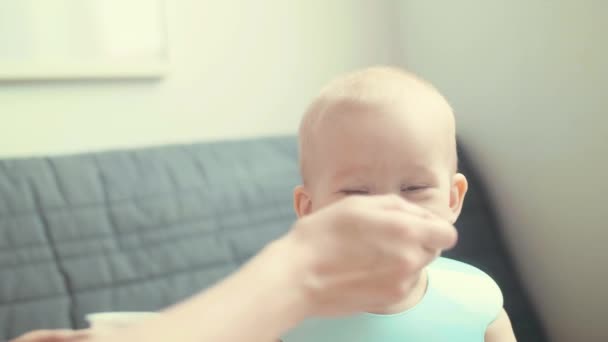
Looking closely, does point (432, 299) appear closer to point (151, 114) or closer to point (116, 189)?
point (116, 189)

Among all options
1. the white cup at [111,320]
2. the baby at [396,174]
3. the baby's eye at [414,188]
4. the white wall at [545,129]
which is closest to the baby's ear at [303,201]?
the baby at [396,174]

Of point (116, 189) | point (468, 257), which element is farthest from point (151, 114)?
point (468, 257)

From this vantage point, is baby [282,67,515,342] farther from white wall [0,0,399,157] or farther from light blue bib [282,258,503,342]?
white wall [0,0,399,157]

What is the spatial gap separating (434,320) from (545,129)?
0.47 m

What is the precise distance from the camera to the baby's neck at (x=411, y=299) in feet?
2.48

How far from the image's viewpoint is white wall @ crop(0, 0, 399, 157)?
112cm

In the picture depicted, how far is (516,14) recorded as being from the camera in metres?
1.10

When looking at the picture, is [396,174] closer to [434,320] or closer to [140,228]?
[434,320]

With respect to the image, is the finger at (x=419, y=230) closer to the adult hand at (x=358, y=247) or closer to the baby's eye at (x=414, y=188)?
the adult hand at (x=358, y=247)

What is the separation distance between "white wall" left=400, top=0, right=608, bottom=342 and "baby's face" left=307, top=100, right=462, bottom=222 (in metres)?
0.39

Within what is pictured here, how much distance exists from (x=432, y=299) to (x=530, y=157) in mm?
450

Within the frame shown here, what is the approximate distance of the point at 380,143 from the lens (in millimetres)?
Answer: 683

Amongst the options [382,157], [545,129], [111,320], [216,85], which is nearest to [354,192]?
[382,157]

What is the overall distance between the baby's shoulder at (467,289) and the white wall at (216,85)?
587 mm
